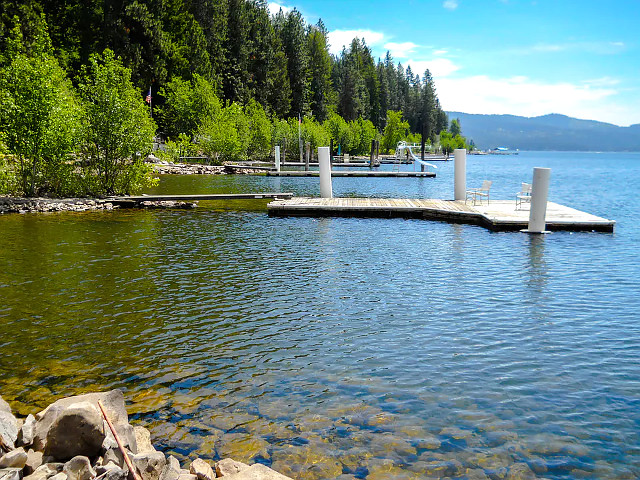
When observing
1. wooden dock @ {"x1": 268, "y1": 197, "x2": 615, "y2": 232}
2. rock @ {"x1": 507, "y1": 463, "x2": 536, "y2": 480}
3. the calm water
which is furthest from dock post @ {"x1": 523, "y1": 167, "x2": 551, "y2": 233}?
rock @ {"x1": 507, "y1": 463, "x2": 536, "y2": 480}

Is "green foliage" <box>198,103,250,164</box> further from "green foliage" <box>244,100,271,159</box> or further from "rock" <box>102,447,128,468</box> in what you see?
"rock" <box>102,447,128,468</box>

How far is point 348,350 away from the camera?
8.94 m

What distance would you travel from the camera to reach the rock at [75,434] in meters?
5.10

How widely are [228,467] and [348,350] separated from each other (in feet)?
12.7

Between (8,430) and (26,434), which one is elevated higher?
(8,430)

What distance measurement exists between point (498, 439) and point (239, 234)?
15084mm

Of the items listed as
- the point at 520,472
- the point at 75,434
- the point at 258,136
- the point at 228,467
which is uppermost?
the point at 258,136

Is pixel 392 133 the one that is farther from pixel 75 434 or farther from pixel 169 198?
pixel 75 434

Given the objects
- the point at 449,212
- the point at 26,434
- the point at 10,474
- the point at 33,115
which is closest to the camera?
the point at 10,474

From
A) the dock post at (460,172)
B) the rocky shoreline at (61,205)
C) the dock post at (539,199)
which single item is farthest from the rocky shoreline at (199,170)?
the dock post at (539,199)

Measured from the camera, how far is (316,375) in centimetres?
800

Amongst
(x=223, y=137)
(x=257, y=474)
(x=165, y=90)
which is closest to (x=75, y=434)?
(x=257, y=474)

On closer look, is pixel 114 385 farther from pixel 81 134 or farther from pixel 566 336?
pixel 81 134

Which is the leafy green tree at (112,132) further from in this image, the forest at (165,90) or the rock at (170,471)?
the rock at (170,471)
